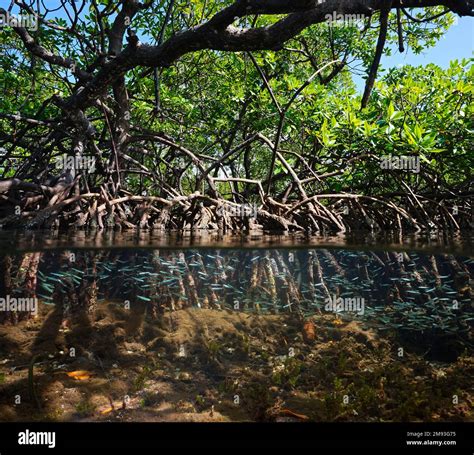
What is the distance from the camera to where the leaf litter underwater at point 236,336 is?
2055 millimetres

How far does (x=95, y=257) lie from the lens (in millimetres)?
4215

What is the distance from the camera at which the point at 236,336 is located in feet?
9.77

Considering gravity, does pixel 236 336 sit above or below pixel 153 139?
below

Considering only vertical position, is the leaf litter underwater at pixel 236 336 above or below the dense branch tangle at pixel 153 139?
below

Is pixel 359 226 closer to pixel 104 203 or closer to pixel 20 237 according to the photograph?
pixel 104 203

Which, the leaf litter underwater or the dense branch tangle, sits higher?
the dense branch tangle

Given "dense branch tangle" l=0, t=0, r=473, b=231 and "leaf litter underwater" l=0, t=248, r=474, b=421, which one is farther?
"dense branch tangle" l=0, t=0, r=473, b=231

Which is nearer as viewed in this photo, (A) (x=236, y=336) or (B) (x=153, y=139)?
(A) (x=236, y=336)

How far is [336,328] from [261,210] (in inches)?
109

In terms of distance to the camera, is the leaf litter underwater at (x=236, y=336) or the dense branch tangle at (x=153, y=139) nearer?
the leaf litter underwater at (x=236, y=336)

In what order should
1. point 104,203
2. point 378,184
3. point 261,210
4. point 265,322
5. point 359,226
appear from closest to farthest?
point 265,322 < point 104,203 < point 261,210 < point 359,226 < point 378,184

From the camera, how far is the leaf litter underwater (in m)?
2.05
